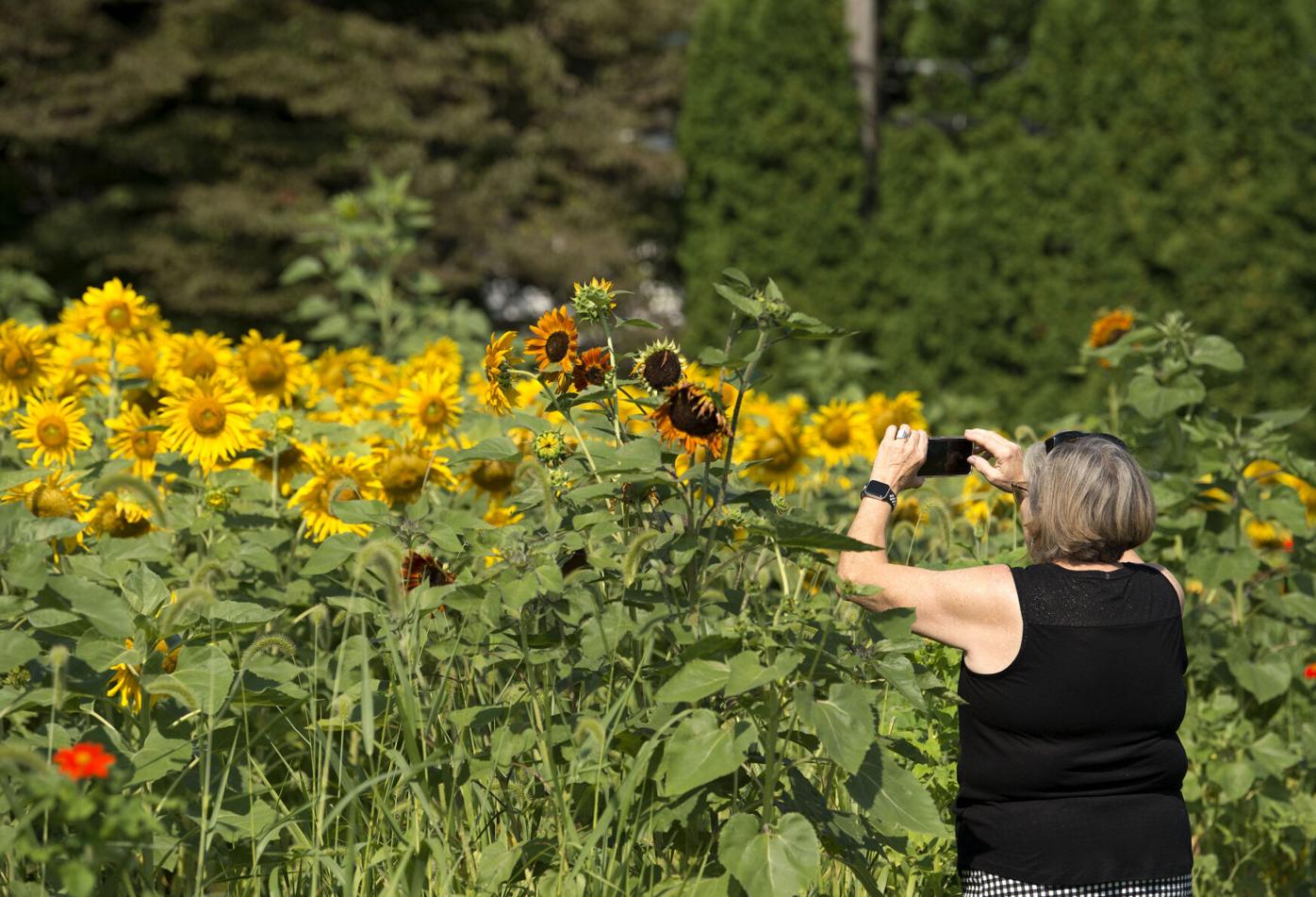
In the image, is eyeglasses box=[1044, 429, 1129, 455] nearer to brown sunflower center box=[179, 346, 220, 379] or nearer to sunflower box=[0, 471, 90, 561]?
sunflower box=[0, 471, 90, 561]

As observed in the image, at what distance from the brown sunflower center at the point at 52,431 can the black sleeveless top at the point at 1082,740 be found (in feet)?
7.37

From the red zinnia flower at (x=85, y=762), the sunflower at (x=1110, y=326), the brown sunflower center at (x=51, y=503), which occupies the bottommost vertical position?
the brown sunflower center at (x=51, y=503)

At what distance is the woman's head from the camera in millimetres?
2732

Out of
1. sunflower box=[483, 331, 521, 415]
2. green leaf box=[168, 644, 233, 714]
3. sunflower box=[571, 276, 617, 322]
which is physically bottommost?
green leaf box=[168, 644, 233, 714]

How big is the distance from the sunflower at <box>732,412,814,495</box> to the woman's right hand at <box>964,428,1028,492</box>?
3.60 feet

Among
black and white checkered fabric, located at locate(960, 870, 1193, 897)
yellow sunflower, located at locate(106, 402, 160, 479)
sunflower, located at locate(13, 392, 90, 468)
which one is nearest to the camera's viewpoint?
black and white checkered fabric, located at locate(960, 870, 1193, 897)

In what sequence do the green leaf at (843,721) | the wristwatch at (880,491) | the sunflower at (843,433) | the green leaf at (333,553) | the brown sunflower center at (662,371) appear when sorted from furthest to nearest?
1. the sunflower at (843,433)
2. the green leaf at (333,553)
3. the wristwatch at (880,491)
4. the brown sunflower center at (662,371)
5. the green leaf at (843,721)

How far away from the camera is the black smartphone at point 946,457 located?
118 inches

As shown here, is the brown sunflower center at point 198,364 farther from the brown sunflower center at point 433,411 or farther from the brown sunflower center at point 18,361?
the brown sunflower center at point 433,411

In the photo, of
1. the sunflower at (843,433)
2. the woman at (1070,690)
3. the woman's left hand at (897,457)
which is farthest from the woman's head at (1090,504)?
the sunflower at (843,433)

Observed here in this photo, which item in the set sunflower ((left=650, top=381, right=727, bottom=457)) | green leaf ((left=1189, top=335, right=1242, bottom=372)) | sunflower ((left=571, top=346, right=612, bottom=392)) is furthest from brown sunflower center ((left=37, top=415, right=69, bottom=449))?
green leaf ((left=1189, top=335, right=1242, bottom=372))

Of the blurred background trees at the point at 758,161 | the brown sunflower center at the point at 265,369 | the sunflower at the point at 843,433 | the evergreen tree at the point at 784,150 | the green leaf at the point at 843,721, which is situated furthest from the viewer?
the evergreen tree at the point at 784,150

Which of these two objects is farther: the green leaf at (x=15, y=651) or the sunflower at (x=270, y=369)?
the sunflower at (x=270, y=369)

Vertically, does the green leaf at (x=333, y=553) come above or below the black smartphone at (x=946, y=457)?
below
